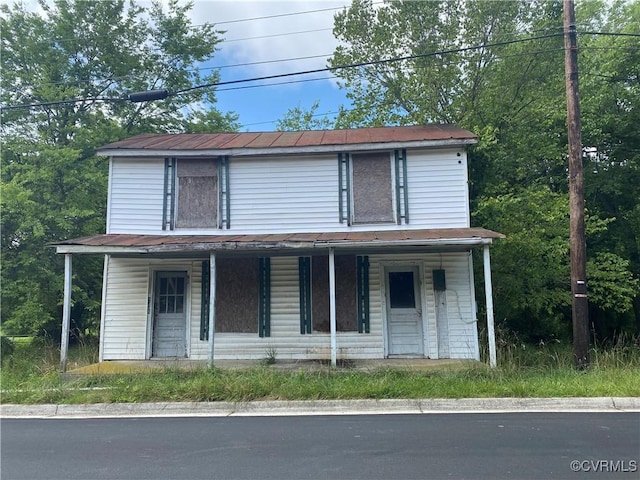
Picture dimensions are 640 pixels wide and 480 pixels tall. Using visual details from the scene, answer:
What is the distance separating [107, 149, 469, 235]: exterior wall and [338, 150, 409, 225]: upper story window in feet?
0.49

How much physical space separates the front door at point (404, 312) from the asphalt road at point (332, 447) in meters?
3.98

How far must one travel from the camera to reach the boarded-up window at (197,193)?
1035 cm

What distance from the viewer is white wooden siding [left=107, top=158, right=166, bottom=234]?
1020 cm

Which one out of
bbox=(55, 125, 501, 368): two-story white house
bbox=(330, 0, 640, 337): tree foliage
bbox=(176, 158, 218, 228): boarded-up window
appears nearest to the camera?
bbox=(55, 125, 501, 368): two-story white house

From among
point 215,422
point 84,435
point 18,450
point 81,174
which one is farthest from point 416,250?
point 81,174

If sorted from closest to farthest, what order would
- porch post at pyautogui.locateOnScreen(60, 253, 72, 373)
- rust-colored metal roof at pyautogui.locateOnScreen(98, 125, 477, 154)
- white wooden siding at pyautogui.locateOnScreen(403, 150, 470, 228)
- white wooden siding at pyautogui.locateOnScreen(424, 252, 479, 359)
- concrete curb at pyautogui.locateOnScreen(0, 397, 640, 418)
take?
1. concrete curb at pyautogui.locateOnScreen(0, 397, 640, 418)
2. porch post at pyautogui.locateOnScreen(60, 253, 72, 373)
3. white wooden siding at pyautogui.locateOnScreen(424, 252, 479, 359)
4. white wooden siding at pyautogui.locateOnScreen(403, 150, 470, 228)
5. rust-colored metal roof at pyautogui.locateOnScreen(98, 125, 477, 154)

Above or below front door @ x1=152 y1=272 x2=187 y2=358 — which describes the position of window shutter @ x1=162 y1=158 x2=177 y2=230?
above

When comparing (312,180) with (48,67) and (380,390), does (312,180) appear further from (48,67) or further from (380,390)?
(48,67)

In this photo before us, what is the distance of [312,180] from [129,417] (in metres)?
6.32

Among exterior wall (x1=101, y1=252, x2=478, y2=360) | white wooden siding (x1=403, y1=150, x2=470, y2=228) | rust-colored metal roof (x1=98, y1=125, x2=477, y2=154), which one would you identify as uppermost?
rust-colored metal roof (x1=98, y1=125, x2=477, y2=154)

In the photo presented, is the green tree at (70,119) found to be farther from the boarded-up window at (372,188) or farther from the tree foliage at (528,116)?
the tree foliage at (528,116)

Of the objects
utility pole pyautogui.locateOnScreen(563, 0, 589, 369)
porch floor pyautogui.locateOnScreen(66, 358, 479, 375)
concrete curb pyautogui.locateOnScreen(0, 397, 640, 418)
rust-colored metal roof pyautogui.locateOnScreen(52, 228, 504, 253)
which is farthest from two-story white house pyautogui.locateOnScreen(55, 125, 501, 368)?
concrete curb pyautogui.locateOnScreen(0, 397, 640, 418)

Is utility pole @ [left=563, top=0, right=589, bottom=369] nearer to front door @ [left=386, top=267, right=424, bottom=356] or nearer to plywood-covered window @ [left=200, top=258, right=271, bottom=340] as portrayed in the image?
front door @ [left=386, top=267, right=424, bottom=356]

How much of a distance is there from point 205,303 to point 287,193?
10.6 feet
